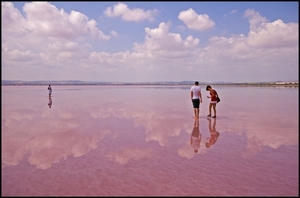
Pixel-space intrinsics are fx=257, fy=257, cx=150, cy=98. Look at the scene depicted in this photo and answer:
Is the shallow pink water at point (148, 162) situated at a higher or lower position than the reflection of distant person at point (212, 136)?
lower

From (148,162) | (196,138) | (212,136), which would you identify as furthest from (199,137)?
(148,162)

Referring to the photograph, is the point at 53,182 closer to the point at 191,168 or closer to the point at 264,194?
the point at 191,168

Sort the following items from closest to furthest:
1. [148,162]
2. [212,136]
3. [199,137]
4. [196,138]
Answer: [148,162]
[196,138]
[199,137]
[212,136]

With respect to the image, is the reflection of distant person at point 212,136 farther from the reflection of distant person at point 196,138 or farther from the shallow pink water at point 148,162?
the reflection of distant person at point 196,138

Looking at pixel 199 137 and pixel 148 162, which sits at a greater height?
pixel 199 137

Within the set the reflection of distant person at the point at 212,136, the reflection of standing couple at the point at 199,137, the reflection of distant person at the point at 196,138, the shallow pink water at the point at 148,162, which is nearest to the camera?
the shallow pink water at the point at 148,162

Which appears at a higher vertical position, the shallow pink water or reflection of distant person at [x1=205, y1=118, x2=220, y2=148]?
reflection of distant person at [x1=205, y1=118, x2=220, y2=148]

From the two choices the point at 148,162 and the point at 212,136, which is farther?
the point at 212,136

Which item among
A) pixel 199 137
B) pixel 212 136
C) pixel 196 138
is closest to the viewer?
pixel 196 138

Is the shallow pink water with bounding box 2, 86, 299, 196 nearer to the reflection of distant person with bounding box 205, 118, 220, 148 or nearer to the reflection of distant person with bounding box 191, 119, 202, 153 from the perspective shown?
the reflection of distant person with bounding box 205, 118, 220, 148

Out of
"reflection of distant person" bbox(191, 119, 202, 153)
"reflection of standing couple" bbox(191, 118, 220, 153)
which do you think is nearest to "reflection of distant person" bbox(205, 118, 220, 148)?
"reflection of standing couple" bbox(191, 118, 220, 153)

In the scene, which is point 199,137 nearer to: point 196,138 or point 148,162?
point 196,138

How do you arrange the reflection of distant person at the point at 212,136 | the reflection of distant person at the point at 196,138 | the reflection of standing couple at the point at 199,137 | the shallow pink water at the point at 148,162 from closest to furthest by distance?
the shallow pink water at the point at 148,162
the reflection of distant person at the point at 196,138
the reflection of standing couple at the point at 199,137
the reflection of distant person at the point at 212,136

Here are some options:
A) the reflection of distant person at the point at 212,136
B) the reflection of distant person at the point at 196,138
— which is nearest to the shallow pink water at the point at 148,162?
the reflection of distant person at the point at 212,136
